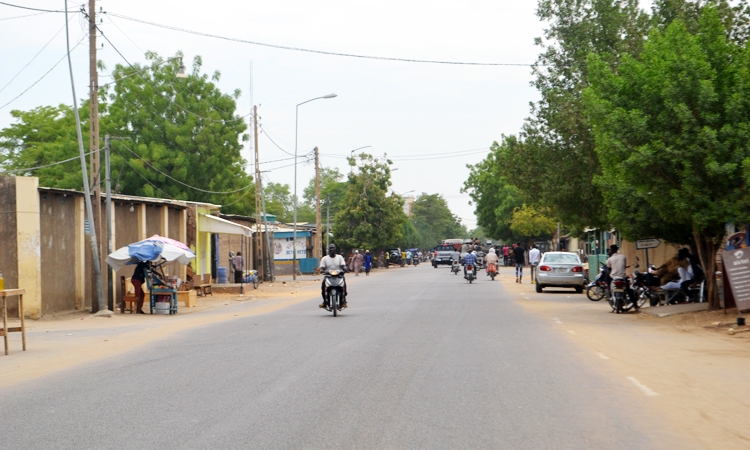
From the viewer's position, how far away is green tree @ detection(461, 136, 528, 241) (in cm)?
8561

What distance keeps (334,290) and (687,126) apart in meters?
8.91

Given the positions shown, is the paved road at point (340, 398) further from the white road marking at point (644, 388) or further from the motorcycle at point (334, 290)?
the motorcycle at point (334, 290)

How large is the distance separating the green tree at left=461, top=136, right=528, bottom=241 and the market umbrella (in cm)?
6115

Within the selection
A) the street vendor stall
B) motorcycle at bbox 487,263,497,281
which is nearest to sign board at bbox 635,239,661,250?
the street vendor stall

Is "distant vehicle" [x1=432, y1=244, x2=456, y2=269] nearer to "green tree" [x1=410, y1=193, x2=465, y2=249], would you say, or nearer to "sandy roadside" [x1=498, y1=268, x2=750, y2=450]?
"sandy roadside" [x1=498, y1=268, x2=750, y2=450]

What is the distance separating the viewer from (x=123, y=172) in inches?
2317

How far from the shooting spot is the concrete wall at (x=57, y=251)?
2414 centimetres

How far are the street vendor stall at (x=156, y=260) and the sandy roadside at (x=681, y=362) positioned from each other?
1009 cm

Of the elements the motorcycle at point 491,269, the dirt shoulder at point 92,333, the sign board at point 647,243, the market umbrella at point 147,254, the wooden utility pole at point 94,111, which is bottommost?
the dirt shoulder at point 92,333

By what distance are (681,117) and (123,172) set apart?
155 ft

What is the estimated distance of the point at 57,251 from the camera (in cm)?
2489

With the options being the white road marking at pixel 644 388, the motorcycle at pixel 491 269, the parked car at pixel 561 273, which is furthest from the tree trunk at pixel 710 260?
the motorcycle at pixel 491 269

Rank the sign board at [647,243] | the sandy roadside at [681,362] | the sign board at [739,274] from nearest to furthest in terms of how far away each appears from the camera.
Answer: the sandy roadside at [681,362] < the sign board at [739,274] < the sign board at [647,243]

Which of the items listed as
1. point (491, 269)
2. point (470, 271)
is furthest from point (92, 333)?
point (491, 269)
